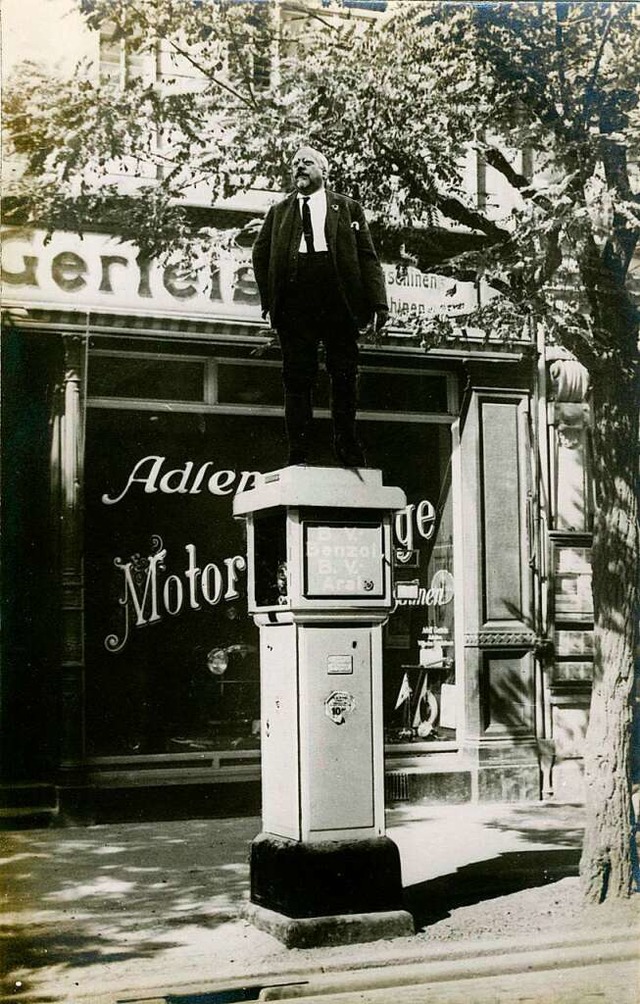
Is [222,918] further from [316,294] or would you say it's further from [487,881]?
[316,294]

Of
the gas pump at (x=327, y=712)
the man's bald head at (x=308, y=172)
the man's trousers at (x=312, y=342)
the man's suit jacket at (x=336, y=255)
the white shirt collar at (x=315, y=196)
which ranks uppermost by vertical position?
the man's bald head at (x=308, y=172)

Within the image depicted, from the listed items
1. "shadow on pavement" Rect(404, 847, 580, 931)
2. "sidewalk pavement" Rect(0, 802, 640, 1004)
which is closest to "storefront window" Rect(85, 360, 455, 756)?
"sidewalk pavement" Rect(0, 802, 640, 1004)

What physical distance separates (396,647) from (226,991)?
648cm

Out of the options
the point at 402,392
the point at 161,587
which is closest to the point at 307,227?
the point at 161,587

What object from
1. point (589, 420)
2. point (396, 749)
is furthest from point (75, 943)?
point (589, 420)

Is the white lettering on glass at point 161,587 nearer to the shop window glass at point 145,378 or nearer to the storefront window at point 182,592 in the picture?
the storefront window at point 182,592

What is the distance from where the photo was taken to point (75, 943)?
7.29m

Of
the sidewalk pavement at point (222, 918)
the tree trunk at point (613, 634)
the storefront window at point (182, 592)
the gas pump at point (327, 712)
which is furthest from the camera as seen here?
the storefront window at point (182, 592)

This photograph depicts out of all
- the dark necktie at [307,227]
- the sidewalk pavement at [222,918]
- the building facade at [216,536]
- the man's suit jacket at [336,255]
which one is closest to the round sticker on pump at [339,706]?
the sidewalk pavement at [222,918]

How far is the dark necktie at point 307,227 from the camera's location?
7.74 meters

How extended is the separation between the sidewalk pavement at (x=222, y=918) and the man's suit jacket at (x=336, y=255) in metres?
3.89

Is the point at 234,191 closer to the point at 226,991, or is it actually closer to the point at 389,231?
the point at 389,231

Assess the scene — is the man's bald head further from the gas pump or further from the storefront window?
the storefront window

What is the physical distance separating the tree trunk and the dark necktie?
7.42 feet
